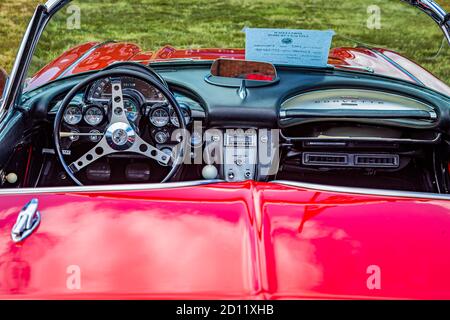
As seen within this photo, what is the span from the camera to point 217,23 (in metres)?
5.94

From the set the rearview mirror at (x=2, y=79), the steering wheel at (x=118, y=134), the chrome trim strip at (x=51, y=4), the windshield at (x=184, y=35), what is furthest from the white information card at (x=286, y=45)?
the rearview mirror at (x=2, y=79)

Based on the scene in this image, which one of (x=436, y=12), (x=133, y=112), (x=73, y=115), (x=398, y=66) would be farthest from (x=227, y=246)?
(x=398, y=66)

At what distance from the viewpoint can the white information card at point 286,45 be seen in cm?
241

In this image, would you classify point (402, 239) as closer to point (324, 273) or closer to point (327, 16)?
point (324, 273)

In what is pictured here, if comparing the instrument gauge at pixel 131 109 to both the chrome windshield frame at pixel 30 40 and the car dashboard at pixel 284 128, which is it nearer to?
the car dashboard at pixel 284 128

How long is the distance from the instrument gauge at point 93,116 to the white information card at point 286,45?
2.15 ft

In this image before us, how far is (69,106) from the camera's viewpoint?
2.47 meters

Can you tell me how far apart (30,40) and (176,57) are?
836 mm

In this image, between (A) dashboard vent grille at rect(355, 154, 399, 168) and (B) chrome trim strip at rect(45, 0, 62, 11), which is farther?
(A) dashboard vent grille at rect(355, 154, 399, 168)

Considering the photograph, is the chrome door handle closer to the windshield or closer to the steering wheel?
the steering wheel

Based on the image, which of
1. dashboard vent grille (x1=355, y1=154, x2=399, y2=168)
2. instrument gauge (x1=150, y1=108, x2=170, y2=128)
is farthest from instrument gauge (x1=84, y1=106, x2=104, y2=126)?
dashboard vent grille (x1=355, y1=154, x2=399, y2=168)

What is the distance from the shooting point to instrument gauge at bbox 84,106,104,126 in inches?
95.9
